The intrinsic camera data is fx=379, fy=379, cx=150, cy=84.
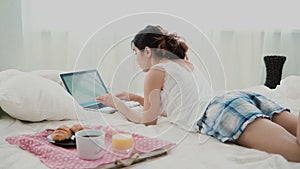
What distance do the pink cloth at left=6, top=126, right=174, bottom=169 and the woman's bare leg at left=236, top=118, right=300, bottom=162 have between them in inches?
10.4

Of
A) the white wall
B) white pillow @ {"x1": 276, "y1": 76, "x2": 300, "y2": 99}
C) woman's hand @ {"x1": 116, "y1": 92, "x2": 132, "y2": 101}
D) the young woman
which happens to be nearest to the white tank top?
the young woman

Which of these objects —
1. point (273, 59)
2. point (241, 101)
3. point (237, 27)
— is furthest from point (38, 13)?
point (241, 101)

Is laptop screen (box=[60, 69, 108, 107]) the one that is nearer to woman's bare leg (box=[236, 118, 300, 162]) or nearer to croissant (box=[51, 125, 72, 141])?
croissant (box=[51, 125, 72, 141])

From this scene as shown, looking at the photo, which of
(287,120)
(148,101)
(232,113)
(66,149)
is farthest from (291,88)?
(66,149)

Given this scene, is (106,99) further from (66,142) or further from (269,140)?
(269,140)

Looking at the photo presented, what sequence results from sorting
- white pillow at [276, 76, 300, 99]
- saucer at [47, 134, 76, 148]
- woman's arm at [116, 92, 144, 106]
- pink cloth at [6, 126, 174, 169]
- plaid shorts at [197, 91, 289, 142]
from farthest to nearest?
white pillow at [276, 76, 300, 99] < woman's arm at [116, 92, 144, 106] < plaid shorts at [197, 91, 289, 142] < saucer at [47, 134, 76, 148] < pink cloth at [6, 126, 174, 169]

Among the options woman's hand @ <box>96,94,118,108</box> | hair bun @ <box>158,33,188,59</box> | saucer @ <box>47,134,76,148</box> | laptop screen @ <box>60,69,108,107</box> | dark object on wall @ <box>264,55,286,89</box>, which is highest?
hair bun @ <box>158,33,188,59</box>

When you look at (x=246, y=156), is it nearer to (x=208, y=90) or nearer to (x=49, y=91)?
(x=208, y=90)

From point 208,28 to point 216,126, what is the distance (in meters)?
1.68

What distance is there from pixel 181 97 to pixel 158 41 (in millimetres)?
225

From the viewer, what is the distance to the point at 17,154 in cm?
111

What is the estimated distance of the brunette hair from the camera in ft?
4.02

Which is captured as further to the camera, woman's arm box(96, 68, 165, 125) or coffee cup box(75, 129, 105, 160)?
woman's arm box(96, 68, 165, 125)

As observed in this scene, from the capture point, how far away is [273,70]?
2627 millimetres
